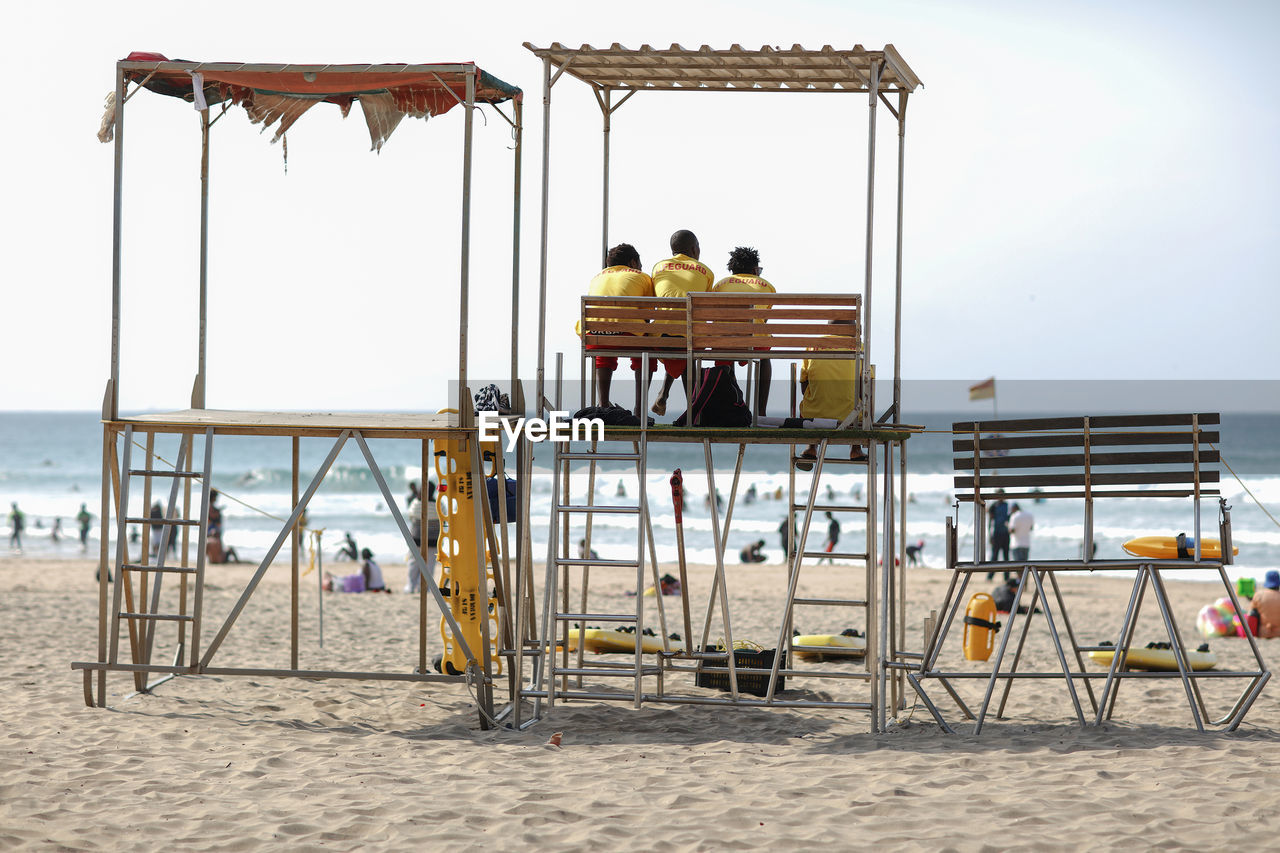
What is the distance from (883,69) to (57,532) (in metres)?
30.7

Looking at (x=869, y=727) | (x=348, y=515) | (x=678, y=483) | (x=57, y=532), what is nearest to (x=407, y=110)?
(x=678, y=483)

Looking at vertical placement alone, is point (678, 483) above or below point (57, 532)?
above

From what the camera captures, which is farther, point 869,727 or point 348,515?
point 348,515

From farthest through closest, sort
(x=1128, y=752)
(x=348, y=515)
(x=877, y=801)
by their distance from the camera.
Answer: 1. (x=348, y=515)
2. (x=1128, y=752)
3. (x=877, y=801)

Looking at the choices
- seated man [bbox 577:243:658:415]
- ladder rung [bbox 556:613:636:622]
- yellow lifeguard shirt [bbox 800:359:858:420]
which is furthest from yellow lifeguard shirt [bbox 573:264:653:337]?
ladder rung [bbox 556:613:636:622]

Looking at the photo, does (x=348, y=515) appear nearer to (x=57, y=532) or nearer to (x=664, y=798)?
(x=57, y=532)

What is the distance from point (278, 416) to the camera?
814cm

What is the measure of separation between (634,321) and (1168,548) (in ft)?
12.0

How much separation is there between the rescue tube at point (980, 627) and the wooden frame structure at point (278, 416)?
12.3ft

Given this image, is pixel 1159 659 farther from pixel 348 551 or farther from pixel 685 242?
pixel 348 551

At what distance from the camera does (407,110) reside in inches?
339

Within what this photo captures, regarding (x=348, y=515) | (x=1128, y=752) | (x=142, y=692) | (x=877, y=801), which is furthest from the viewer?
(x=348, y=515)

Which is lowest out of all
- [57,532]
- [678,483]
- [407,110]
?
[57,532]

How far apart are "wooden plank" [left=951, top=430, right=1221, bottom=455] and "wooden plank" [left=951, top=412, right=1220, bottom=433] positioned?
64 millimetres
